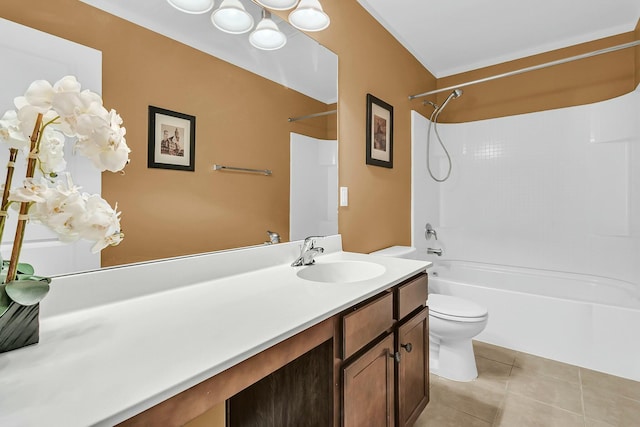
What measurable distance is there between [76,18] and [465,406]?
7.79 feet

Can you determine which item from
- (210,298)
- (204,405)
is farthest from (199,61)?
(204,405)

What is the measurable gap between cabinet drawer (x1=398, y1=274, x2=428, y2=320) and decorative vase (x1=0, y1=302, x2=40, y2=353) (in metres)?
1.11

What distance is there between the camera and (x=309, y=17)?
1560mm

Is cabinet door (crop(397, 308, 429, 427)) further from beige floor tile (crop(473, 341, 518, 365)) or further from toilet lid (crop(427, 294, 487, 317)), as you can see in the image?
beige floor tile (crop(473, 341, 518, 365))

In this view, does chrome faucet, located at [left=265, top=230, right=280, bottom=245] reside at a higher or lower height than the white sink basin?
higher

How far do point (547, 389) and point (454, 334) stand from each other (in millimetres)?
612

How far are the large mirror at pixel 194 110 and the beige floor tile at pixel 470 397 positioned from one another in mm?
1355

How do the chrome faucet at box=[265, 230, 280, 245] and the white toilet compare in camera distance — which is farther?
the white toilet

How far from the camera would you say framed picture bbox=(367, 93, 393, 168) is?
84.4 inches

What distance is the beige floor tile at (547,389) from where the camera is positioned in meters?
1.69

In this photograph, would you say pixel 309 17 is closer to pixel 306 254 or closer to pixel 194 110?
pixel 194 110

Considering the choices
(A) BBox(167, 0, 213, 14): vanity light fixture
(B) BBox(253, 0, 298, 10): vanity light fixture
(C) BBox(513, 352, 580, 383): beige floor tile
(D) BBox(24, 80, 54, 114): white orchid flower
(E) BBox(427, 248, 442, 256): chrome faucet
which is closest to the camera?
(D) BBox(24, 80, 54, 114): white orchid flower

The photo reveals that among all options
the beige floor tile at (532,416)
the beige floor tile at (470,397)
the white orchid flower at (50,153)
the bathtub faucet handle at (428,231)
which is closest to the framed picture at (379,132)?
the bathtub faucet handle at (428,231)

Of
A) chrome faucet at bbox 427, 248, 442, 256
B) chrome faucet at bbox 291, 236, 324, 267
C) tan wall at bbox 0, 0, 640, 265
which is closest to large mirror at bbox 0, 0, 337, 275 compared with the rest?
tan wall at bbox 0, 0, 640, 265
